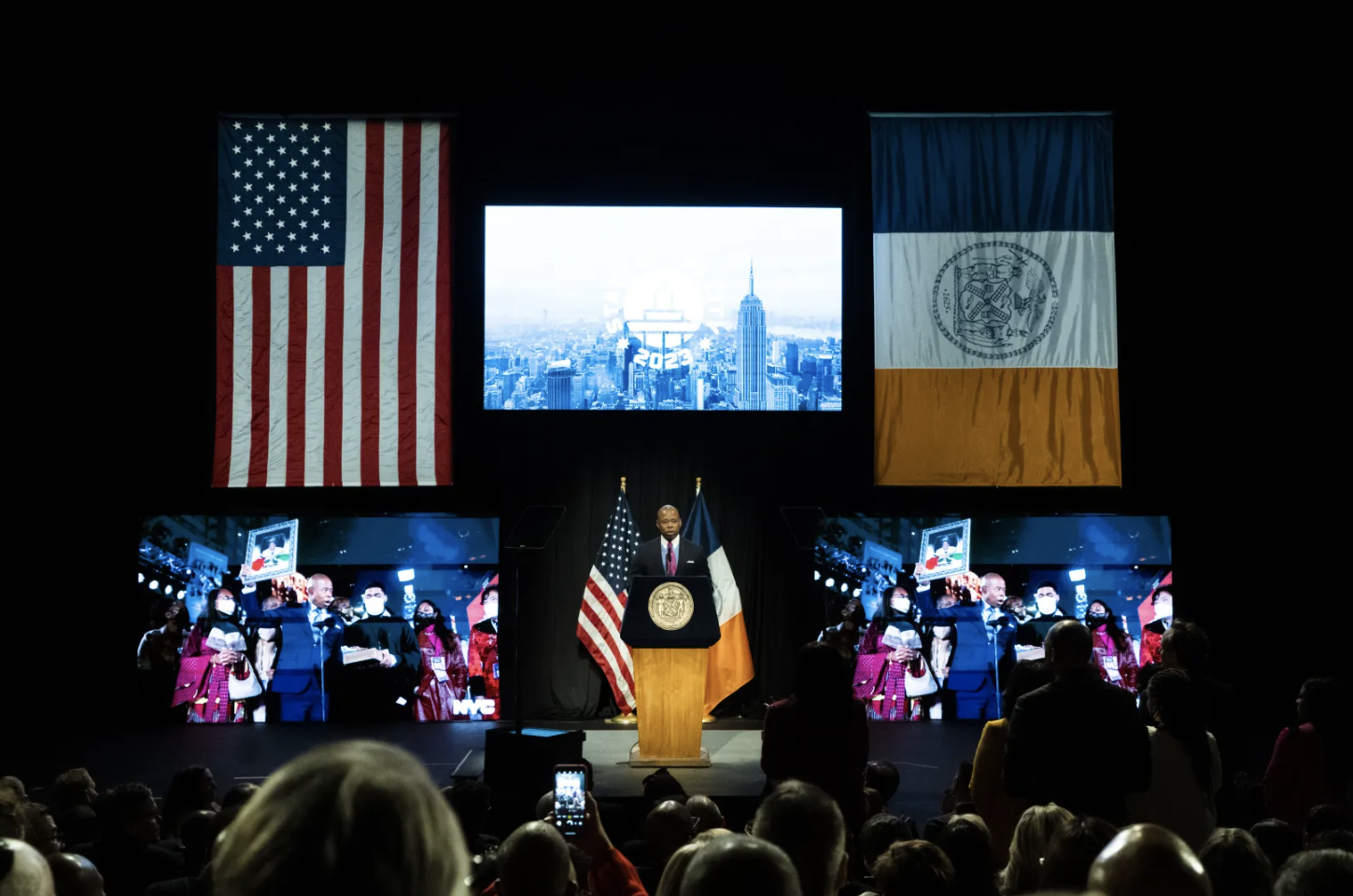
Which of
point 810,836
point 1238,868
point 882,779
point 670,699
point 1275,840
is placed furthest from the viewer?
point 670,699

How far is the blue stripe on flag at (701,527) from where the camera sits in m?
9.38

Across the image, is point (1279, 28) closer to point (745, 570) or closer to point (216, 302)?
point (745, 570)

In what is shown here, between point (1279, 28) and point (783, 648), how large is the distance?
19.6 ft

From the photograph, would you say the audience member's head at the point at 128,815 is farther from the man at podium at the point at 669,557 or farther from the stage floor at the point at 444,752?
the man at podium at the point at 669,557

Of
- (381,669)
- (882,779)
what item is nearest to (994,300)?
(381,669)

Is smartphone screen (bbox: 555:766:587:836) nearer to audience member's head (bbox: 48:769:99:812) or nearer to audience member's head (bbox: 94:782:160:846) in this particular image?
audience member's head (bbox: 94:782:160:846)

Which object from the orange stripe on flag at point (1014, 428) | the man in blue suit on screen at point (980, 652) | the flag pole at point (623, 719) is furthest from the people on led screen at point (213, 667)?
the man in blue suit on screen at point (980, 652)

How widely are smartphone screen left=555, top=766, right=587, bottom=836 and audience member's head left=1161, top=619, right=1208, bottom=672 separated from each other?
2009mm

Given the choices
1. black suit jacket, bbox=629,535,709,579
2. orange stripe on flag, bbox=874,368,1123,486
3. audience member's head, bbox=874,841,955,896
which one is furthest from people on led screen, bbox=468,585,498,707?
audience member's head, bbox=874,841,955,896

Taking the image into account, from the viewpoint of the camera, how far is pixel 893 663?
9.42 meters

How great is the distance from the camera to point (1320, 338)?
9.59m

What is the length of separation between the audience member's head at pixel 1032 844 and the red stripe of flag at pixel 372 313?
7096 mm

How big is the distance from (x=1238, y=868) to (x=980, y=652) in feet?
23.6

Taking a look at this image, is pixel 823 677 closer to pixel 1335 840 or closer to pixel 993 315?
pixel 1335 840
